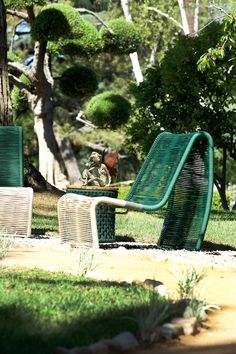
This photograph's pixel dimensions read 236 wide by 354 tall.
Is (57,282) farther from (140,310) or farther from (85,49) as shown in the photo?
(85,49)

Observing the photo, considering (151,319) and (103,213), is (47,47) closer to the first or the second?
(103,213)

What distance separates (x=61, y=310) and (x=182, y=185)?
15.1ft

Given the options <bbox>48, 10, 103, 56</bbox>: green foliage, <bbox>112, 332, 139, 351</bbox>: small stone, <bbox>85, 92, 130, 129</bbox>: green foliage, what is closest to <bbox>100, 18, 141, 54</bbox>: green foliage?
<bbox>48, 10, 103, 56</bbox>: green foliage

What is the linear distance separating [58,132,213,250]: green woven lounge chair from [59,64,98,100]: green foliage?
45.9 feet

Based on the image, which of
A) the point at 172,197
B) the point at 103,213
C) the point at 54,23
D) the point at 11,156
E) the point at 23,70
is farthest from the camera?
the point at 23,70

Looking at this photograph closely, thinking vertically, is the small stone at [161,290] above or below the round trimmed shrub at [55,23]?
below

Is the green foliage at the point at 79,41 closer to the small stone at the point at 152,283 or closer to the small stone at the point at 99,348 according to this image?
the small stone at the point at 152,283

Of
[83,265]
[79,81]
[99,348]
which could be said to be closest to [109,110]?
[79,81]

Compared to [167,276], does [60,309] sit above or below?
above

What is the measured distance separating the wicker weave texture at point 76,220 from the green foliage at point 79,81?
14.3 metres

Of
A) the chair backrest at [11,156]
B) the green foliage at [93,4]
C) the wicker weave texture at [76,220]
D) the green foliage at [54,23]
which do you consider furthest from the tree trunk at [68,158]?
the wicker weave texture at [76,220]

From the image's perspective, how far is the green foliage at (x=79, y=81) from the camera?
904 inches

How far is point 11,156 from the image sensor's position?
10.1 m

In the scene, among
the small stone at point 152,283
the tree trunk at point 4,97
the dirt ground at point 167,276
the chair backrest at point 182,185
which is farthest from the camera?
the tree trunk at point 4,97
